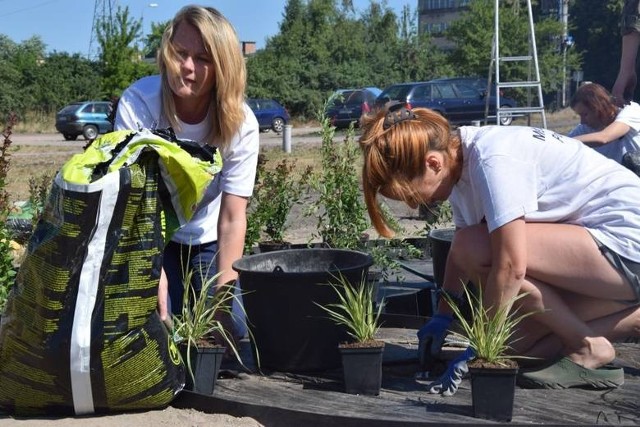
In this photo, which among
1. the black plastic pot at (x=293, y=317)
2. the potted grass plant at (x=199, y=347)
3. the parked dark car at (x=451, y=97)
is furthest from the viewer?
the parked dark car at (x=451, y=97)

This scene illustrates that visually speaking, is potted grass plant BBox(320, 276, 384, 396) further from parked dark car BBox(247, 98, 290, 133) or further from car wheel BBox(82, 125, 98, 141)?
parked dark car BBox(247, 98, 290, 133)

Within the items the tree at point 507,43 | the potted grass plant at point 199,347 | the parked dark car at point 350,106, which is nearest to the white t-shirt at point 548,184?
the potted grass plant at point 199,347

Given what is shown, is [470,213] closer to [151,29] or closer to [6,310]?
[6,310]

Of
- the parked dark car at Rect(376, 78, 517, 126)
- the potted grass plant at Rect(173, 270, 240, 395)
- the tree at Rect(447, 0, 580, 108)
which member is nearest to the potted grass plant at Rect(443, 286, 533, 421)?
the potted grass plant at Rect(173, 270, 240, 395)

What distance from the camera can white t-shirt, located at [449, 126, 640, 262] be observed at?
2891mm

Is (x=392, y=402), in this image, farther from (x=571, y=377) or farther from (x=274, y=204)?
(x=274, y=204)

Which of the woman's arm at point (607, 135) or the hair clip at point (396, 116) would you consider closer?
the hair clip at point (396, 116)

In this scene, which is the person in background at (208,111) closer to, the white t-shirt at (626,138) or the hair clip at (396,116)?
the hair clip at (396,116)

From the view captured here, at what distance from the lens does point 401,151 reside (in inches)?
115

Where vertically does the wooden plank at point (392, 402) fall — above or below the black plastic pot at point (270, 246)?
below

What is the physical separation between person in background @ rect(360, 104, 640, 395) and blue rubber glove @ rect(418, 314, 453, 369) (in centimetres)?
21

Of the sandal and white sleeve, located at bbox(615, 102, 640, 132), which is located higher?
white sleeve, located at bbox(615, 102, 640, 132)

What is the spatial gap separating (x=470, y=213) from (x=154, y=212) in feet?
3.61

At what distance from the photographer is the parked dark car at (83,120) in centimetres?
2666
